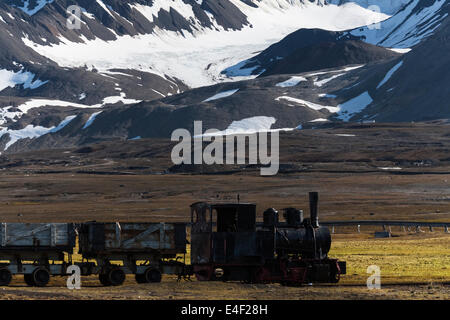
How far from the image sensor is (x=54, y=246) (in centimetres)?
3947

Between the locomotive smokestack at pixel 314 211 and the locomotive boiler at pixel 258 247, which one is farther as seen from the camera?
the locomotive smokestack at pixel 314 211

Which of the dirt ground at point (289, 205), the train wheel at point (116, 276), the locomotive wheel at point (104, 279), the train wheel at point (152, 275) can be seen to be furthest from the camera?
the train wheel at point (152, 275)

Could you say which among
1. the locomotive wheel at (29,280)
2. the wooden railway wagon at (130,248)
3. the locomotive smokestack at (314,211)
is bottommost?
the locomotive wheel at (29,280)

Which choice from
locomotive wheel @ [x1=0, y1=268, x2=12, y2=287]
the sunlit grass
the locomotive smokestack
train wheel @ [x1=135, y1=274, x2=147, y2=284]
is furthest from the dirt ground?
the locomotive smokestack

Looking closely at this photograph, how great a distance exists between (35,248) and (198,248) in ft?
23.8

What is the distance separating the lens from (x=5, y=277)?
38.8m

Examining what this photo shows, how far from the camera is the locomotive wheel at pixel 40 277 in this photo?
128ft

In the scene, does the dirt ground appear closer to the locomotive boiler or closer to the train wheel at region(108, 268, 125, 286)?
the train wheel at region(108, 268, 125, 286)

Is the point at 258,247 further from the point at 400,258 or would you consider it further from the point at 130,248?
the point at 400,258

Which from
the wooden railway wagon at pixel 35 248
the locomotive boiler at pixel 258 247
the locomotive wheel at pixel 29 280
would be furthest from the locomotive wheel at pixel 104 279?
the locomotive boiler at pixel 258 247

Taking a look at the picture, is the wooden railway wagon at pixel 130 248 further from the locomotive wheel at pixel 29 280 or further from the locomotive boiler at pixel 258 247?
the locomotive wheel at pixel 29 280
